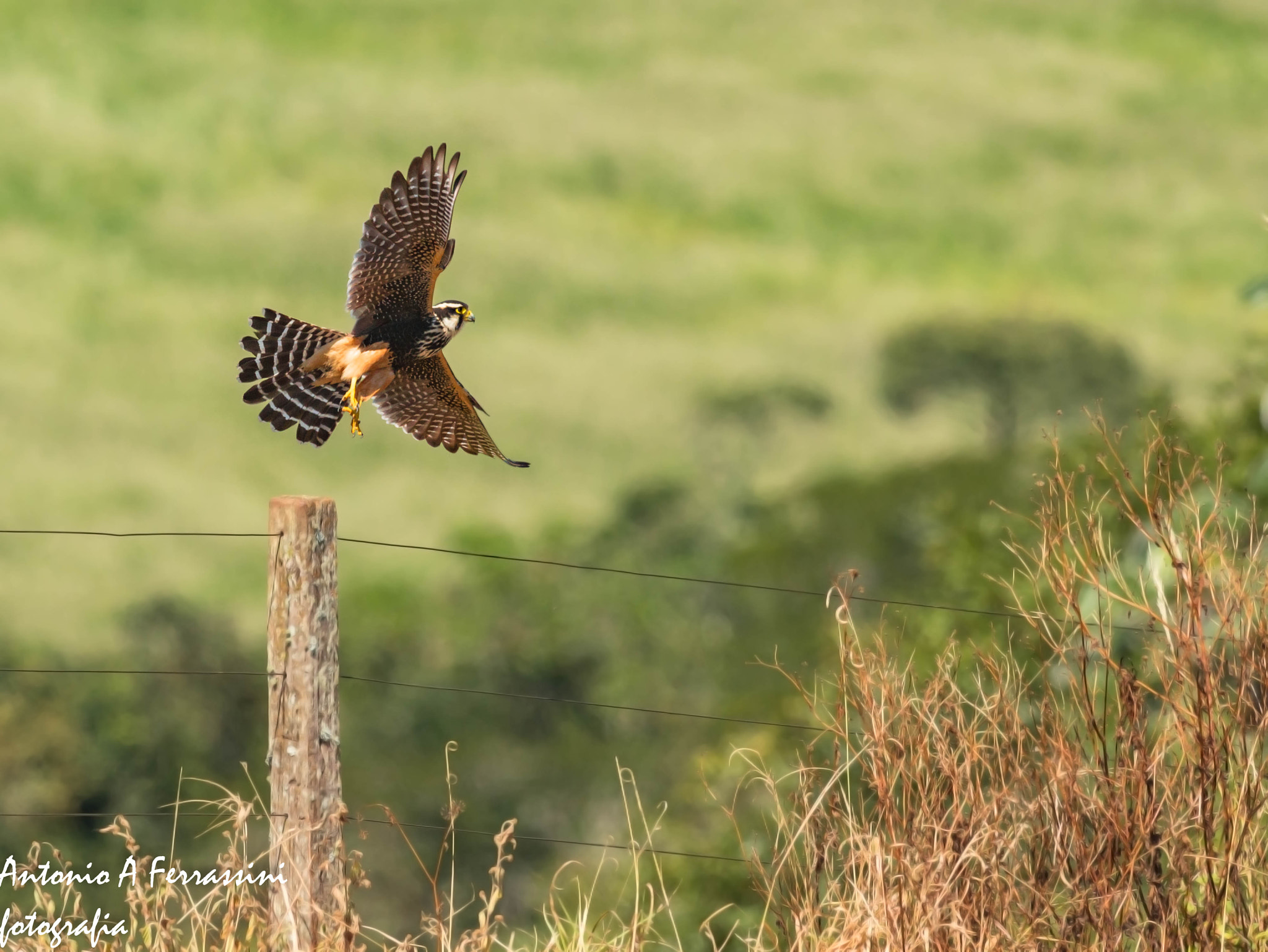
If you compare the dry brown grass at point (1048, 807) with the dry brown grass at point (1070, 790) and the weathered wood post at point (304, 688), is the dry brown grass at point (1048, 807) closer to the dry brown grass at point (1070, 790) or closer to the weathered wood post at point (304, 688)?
the dry brown grass at point (1070, 790)

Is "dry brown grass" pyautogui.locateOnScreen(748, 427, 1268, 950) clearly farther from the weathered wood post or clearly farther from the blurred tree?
the blurred tree

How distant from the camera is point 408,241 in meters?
4.57

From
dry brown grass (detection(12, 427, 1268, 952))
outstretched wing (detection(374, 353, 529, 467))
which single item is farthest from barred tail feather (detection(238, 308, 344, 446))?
dry brown grass (detection(12, 427, 1268, 952))

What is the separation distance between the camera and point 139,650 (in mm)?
34062

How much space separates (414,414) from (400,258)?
0.50 metres

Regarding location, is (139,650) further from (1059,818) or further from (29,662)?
(1059,818)

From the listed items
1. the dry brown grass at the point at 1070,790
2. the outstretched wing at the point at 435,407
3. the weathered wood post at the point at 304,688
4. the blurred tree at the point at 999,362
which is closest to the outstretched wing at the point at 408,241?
the outstretched wing at the point at 435,407

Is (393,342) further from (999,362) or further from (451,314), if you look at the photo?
(999,362)

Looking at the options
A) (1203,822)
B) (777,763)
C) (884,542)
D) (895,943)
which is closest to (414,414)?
(895,943)

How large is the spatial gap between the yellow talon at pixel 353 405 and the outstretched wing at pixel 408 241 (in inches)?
13.6

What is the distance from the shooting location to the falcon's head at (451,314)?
14.6 feet

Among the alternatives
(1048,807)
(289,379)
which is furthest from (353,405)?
(1048,807)

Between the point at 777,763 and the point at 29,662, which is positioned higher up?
the point at 777,763

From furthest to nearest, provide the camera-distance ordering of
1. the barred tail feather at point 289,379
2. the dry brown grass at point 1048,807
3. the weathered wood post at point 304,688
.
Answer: the barred tail feather at point 289,379 → the weathered wood post at point 304,688 → the dry brown grass at point 1048,807
